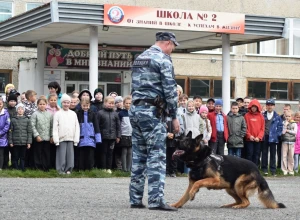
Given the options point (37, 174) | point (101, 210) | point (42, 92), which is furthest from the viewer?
point (42, 92)

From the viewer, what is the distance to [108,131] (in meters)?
19.5

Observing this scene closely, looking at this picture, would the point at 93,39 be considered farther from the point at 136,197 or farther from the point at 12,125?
the point at 136,197

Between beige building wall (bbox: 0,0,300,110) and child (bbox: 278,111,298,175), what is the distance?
19.3 m

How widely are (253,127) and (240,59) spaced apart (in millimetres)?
21243

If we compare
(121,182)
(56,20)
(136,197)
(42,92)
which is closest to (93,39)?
(56,20)

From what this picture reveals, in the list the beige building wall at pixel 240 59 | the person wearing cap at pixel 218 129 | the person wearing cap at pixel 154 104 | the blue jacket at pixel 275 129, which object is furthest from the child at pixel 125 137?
the beige building wall at pixel 240 59

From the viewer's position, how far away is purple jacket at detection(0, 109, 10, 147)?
60.9 feet

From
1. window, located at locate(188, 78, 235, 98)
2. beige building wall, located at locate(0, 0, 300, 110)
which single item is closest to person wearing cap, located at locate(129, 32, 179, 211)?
beige building wall, located at locate(0, 0, 300, 110)

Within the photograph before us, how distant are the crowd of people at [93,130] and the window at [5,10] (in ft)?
56.2

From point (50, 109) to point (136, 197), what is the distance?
8.56 meters

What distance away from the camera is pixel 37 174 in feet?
60.2

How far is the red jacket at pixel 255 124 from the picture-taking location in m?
21.4

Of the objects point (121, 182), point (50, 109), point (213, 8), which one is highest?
point (213, 8)

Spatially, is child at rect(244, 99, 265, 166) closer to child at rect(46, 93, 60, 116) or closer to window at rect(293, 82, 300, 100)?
child at rect(46, 93, 60, 116)
